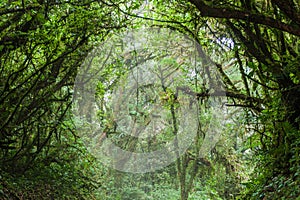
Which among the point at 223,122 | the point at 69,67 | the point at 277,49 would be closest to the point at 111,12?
the point at 69,67

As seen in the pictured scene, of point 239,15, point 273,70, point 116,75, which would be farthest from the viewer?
point 116,75

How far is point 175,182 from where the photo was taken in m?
7.62

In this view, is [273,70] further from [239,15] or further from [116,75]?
[116,75]

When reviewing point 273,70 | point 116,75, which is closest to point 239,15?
point 273,70

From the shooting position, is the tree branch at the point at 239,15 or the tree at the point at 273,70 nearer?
the tree branch at the point at 239,15

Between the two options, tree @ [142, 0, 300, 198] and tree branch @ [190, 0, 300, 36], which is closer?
tree branch @ [190, 0, 300, 36]

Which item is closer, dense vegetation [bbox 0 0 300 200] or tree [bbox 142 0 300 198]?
tree [bbox 142 0 300 198]

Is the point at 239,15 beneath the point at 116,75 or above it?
beneath

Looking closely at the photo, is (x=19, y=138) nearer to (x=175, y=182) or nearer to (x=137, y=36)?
(x=137, y=36)

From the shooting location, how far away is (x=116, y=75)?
4680mm

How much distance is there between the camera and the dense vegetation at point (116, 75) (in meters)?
2.42

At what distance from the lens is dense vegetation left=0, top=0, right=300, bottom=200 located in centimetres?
242

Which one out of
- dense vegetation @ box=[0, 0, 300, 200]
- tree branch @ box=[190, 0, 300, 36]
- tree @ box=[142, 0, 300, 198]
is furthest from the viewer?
dense vegetation @ box=[0, 0, 300, 200]

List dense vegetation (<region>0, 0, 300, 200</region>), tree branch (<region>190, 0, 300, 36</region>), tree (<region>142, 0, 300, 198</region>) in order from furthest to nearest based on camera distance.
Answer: dense vegetation (<region>0, 0, 300, 200</region>)
tree (<region>142, 0, 300, 198</region>)
tree branch (<region>190, 0, 300, 36</region>)
